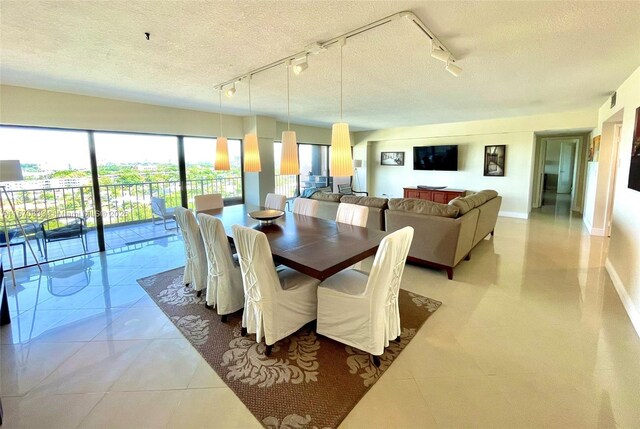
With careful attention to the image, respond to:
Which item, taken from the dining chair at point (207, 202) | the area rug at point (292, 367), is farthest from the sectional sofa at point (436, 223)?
the dining chair at point (207, 202)

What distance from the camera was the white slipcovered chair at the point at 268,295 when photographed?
1.97 metres

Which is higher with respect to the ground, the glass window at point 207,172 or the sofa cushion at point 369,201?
the glass window at point 207,172

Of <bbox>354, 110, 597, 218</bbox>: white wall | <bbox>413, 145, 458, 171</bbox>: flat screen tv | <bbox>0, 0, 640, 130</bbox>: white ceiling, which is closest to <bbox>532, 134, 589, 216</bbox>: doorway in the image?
Result: <bbox>354, 110, 597, 218</bbox>: white wall

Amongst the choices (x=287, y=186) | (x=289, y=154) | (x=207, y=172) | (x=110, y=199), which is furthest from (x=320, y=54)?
(x=287, y=186)

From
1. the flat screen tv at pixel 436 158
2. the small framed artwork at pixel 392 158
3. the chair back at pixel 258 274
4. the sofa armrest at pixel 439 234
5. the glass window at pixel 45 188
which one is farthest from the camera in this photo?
the small framed artwork at pixel 392 158

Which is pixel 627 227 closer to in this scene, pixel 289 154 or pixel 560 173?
pixel 289 154

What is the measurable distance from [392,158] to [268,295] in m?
7.53

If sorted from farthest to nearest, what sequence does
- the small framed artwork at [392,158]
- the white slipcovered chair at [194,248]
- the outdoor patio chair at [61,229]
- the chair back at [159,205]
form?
1. the small framed artwork at [392,158]
2. the chair back at [159,205]
3. the outdoor patio chair at [61,229]
4. the white slipcovered chair at [194,248]

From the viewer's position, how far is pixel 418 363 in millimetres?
2029

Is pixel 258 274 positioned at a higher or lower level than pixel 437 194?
lower

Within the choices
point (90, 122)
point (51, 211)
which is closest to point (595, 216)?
point (90, 122)

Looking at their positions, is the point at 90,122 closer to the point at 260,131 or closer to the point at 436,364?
the point at 260,131

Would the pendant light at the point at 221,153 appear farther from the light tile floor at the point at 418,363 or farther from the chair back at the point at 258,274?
the chair back at the point at 258,274

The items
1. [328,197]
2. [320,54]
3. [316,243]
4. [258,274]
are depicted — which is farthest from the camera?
[328,197]
